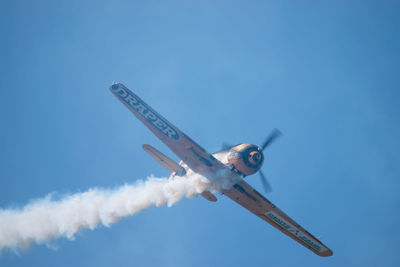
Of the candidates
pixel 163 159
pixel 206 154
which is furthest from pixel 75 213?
pixel 206 154

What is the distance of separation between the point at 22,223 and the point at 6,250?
5.18 ft

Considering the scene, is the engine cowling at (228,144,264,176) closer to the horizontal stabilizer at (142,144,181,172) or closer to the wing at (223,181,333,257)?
the wing at (223,181,333,257)

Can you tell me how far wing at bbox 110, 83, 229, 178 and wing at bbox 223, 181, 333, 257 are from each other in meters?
1.81

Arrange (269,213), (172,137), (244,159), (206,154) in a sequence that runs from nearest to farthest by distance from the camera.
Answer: (244,159) → (206,154) → (172,137) → (269,213)

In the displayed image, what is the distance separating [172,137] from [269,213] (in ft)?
21.2

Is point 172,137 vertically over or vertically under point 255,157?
under

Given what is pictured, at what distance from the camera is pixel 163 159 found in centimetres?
1895

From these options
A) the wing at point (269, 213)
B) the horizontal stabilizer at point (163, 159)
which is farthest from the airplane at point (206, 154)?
the horizontal stabilizer at point (163, 159)

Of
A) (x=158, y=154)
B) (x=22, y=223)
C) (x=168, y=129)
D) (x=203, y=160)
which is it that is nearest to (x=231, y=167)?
(x=203, y=160)

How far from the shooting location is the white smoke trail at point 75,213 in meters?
19.2

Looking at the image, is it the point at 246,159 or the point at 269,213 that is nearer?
the point at 246,159

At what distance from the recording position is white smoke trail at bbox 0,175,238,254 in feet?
62.9

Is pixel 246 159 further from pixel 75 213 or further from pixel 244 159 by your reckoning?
pixel 75 213

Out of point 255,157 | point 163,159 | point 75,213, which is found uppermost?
point 163,159
